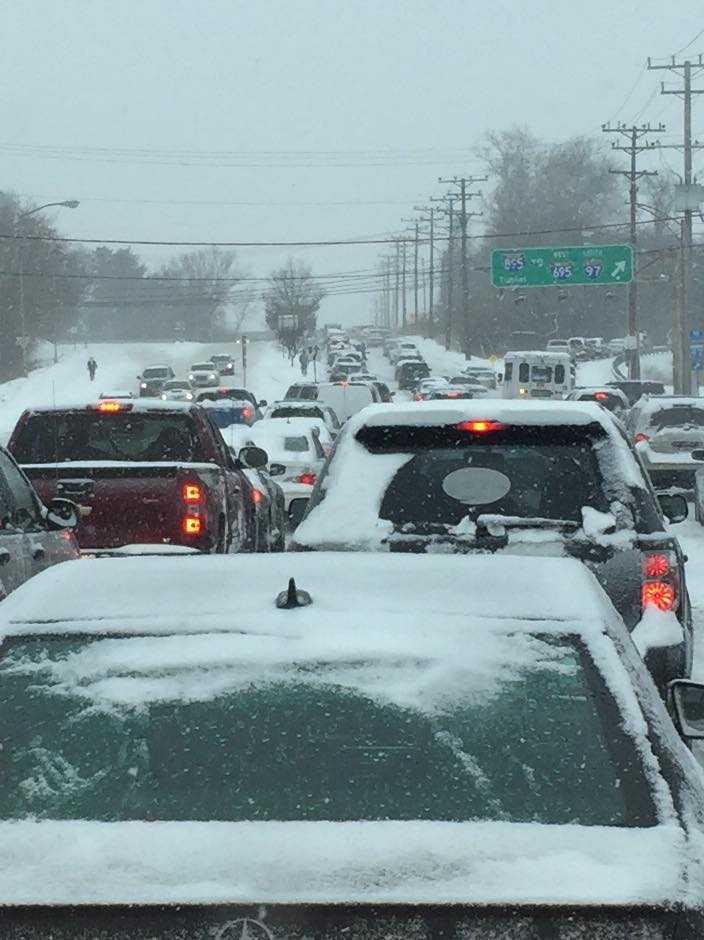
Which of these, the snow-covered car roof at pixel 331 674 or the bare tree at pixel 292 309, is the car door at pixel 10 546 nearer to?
the snow-covered car roof at pixel 331 674

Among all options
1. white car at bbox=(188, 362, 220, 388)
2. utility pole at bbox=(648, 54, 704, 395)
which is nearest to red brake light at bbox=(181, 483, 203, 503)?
utility pole at bbox=(648, 54, 704, 395)

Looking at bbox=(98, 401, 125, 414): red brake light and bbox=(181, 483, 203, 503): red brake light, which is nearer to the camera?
bbox=(181, 483, 203, 503): red brake light

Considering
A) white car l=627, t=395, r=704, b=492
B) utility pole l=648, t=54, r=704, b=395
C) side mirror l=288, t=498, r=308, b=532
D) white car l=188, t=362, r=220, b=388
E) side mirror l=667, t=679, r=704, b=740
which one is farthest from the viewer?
white car l=188, t=362, r=220, b=388

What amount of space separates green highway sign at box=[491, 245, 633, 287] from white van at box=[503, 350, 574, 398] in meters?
3.01

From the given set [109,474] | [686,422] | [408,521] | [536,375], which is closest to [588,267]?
[536,375]

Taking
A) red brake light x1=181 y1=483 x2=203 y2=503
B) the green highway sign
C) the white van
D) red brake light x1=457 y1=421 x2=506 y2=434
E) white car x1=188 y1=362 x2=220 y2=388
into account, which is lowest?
white car x1=188 y1=362 x2=220 y2=388

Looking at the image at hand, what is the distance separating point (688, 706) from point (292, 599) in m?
1.12

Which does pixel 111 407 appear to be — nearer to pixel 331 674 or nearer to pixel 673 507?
pixel 673 507

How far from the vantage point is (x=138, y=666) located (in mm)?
3637

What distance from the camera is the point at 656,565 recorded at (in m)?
7.35

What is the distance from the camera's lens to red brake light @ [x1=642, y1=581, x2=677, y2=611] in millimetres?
7340

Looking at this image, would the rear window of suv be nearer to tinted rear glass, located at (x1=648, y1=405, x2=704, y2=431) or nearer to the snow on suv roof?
the snow on suv roof

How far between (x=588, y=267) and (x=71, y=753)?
66.5 meters

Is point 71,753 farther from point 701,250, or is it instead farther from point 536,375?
point 701,250
